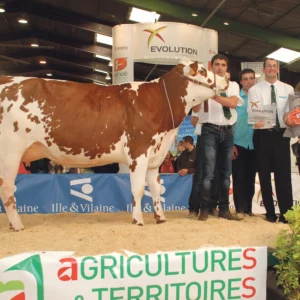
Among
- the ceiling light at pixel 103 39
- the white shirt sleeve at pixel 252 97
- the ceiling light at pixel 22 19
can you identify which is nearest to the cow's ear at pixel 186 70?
the white shirt sleeve at pixel 252 97

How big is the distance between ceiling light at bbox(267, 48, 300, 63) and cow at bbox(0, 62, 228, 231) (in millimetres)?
11894

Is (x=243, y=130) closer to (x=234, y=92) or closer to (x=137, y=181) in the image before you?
(x=234, y=92)

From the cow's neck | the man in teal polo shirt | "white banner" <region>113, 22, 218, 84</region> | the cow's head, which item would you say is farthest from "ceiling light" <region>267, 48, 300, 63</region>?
the cow's neck

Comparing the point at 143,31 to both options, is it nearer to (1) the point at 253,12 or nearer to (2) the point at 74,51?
(1) the point at 253,12

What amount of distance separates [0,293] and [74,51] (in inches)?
736

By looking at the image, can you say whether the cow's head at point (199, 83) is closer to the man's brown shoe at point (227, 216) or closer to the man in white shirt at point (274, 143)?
the man in white shirt at point (274, 143)

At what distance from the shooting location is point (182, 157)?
764 cm

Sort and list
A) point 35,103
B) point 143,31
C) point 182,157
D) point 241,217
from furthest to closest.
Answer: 1. point 143,31
2. point 182,157
3. point 241,217
4. point 35,103

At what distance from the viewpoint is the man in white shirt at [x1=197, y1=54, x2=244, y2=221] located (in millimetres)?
4469

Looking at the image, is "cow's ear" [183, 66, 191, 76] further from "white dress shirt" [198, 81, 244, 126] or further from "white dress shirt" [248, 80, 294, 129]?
"white dress shirt" [248, 80, 294, 129]

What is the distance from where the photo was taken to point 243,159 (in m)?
5.08

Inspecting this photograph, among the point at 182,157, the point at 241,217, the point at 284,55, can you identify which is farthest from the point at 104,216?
the point at 284,55

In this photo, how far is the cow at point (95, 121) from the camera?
13.0ft

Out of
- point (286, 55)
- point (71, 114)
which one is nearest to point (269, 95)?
point (71, 114)
